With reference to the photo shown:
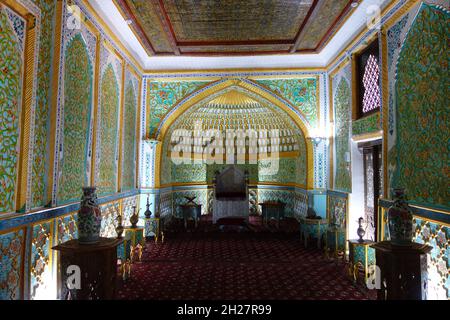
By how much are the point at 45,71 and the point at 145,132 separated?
4.00 meters

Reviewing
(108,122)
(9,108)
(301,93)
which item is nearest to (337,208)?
(301,93)

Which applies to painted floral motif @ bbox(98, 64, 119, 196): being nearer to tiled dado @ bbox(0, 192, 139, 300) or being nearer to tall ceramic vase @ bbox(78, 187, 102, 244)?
tiled dado @ bbox(0, 192, 139, 300)

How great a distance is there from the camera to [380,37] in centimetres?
441

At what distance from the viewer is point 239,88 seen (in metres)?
7.44

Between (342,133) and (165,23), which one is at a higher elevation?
(165,23)

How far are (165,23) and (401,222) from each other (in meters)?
4.89

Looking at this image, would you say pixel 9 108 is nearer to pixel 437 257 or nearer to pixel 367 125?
pixel 437 257

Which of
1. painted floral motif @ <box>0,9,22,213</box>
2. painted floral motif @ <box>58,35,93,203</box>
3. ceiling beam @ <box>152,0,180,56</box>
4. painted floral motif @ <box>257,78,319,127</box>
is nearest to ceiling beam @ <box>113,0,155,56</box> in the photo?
ceiling beam @ <box>152,0,180,56</box>

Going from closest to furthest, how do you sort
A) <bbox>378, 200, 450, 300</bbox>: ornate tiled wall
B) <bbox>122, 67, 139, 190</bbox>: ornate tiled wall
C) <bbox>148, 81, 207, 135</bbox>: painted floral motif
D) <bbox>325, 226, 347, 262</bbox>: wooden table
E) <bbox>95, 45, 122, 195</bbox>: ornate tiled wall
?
<bbox>378, 200, 450, 300</bbox>: ornate tiled wall → <bbox>95, 45, 122, 195</bbox>: ornate tiled wall → <bbox>325, 226, 347, 262</bbox>: wooden table → <bbox>122, 67, 139, 190</bbox>: ornate tiled wall → <bbox>148, 81, 207, 135</bbox>: painted floral motif

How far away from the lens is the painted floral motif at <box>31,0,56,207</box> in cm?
314

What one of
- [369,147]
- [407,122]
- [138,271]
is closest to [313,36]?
[369,147]

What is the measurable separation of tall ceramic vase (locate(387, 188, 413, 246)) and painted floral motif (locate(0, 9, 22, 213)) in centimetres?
372

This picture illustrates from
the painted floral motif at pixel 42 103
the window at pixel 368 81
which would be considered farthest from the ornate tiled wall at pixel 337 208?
the painted floral motif at pixel 42 103

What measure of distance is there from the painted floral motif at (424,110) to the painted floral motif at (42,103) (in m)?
4.32
